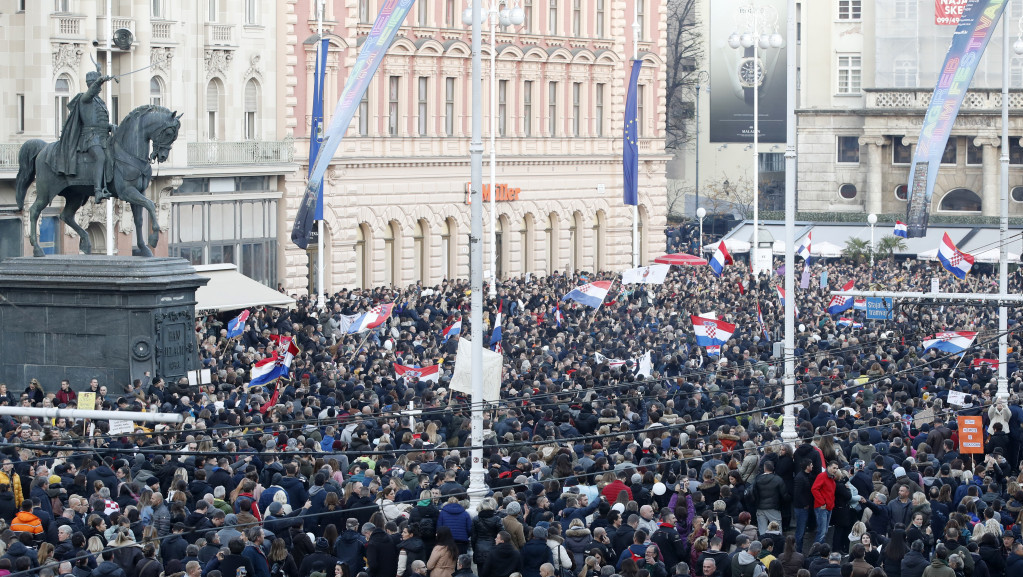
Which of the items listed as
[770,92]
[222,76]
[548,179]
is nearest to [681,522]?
[222,76]

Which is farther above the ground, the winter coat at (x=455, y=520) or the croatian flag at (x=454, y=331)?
the croatian flag at (x=454, y=331)

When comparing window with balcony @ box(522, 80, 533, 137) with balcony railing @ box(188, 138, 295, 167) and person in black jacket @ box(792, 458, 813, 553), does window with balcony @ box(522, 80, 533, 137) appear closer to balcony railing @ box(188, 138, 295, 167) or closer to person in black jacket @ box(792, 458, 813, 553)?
balcony railing @ box(188, 138, 295, 167)

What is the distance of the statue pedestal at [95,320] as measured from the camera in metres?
31.4

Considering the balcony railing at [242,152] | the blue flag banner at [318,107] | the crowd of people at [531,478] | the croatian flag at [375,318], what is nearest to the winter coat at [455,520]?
the crowd of people at [531,478]

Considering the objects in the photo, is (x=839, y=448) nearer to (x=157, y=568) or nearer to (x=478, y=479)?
(x=478, y=479)

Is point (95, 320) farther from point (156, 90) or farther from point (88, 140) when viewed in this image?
point (156, 90)

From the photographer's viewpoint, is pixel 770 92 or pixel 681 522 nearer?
pixel 681 522

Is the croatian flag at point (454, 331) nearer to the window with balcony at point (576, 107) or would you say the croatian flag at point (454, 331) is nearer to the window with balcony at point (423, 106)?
the window with balcony at point (423, 106)

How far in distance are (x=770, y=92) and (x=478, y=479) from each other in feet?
219

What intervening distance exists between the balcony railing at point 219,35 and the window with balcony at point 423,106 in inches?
331

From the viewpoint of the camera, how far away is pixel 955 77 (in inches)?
1302

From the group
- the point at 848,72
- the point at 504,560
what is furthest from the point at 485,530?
the point at 848,72

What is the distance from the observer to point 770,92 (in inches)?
3374

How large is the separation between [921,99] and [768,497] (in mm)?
57674
